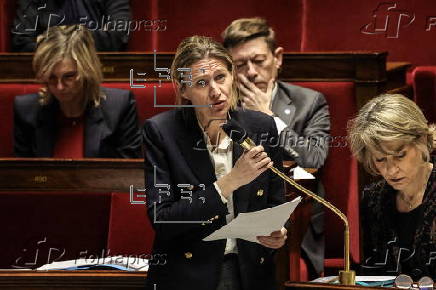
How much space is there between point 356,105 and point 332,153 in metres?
0.07

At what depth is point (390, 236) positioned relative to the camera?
2.97 ft

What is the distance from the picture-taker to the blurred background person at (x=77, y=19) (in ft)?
4.61

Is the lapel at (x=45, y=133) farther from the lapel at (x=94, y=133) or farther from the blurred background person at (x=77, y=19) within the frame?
the blurred background person at (x=77, y=19)

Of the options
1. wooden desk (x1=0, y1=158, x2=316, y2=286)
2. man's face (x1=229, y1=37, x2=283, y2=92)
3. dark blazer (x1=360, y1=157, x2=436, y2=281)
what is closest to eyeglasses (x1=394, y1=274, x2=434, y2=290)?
dark blazer (x1=360, y1=157, x2=436, y2=281)

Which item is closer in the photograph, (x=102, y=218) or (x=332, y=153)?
(x=102, y=218)

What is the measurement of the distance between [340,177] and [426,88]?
22 cm

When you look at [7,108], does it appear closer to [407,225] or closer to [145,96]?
[145,96]

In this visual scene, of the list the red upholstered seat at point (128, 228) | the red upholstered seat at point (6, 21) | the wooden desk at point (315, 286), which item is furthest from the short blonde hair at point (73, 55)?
the wooden desk at point (315, 286)

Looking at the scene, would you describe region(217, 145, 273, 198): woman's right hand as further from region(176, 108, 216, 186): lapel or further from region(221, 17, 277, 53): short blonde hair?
region(221, 17, 277, 53): short blonde hair

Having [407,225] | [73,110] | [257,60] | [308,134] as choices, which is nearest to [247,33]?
[257,60]

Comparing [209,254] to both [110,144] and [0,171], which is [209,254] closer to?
[0,171]

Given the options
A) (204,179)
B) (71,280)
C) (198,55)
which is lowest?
(71,280)

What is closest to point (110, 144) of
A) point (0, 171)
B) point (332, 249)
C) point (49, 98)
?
point (49, 98)

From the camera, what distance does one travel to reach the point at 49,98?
1.20 meters
